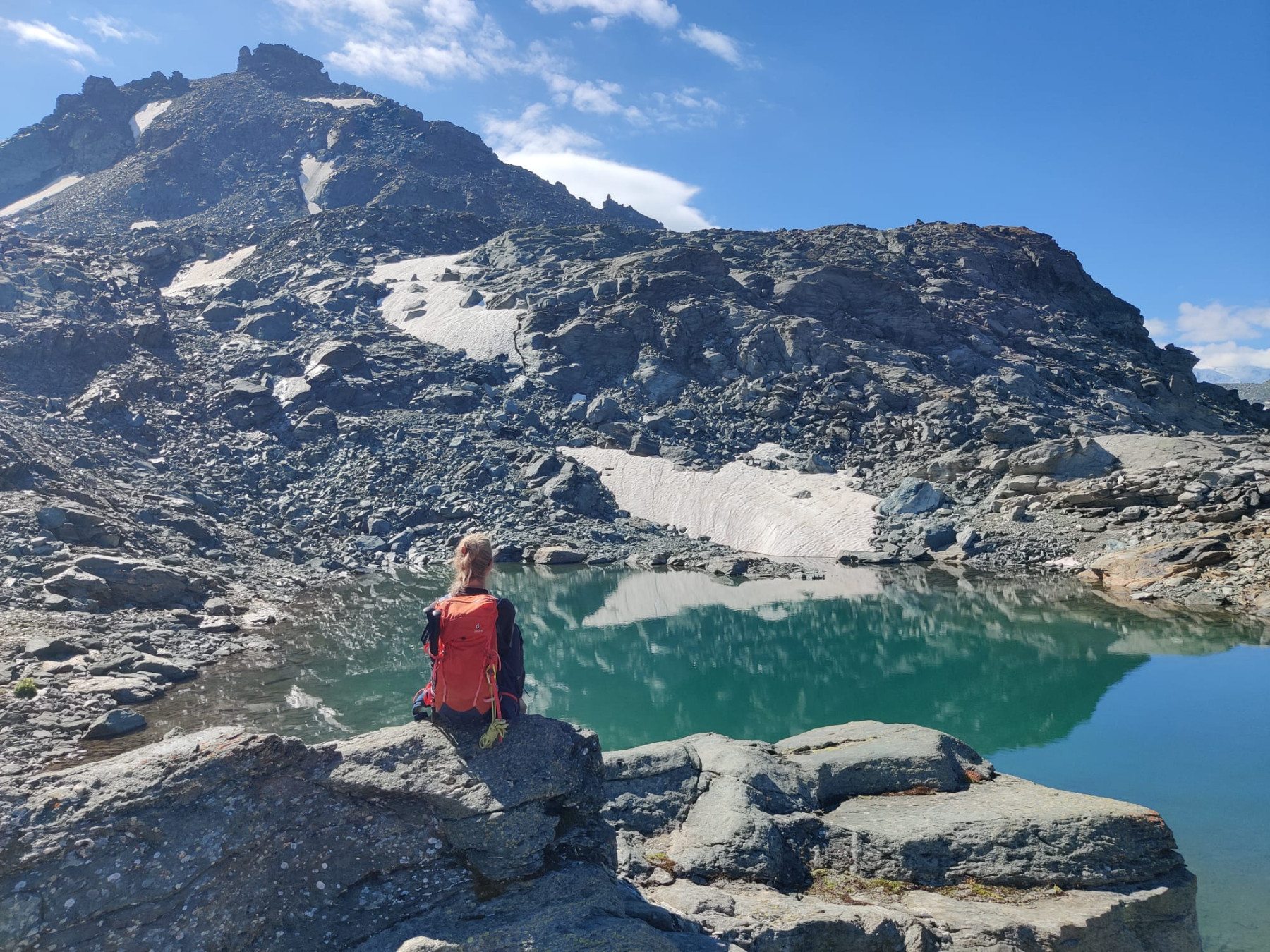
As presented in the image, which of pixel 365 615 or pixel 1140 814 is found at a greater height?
pixel 1140 814

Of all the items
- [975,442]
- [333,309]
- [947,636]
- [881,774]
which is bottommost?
[947,636]

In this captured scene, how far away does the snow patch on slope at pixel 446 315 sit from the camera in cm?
5777

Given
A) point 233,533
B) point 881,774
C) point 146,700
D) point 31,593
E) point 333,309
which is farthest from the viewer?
point 333,309

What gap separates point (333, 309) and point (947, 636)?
52457mm

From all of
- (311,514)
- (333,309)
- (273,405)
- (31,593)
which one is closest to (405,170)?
(333,309)

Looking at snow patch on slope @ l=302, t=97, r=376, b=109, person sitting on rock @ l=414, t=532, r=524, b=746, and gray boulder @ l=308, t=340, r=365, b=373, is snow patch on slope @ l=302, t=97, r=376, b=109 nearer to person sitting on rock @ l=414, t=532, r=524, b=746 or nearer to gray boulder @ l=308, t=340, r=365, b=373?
gray boulder @ l=308, t=340, r=365, b=373

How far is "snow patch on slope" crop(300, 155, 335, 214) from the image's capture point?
316 ft

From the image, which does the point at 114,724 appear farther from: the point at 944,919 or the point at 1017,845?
the point at 1017,845

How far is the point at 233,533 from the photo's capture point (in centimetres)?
3138

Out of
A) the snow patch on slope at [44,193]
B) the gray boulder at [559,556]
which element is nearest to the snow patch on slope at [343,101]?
the snow patch on slope at [44,193]

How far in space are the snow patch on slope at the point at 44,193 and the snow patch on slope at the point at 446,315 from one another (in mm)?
63060

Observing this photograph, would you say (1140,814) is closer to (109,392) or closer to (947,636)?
(947,636)

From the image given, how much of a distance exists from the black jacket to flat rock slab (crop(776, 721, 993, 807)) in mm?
3676

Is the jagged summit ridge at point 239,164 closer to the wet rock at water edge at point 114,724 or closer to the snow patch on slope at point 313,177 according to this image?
the snow patch on slope at point 313,177
